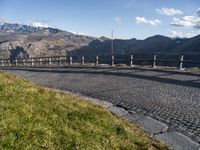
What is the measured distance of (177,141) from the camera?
7.53 meters

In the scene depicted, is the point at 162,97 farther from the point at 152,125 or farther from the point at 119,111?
the point at 152,125

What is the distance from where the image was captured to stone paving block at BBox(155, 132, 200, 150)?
7133 millimetres

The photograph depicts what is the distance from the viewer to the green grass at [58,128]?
6180 mm

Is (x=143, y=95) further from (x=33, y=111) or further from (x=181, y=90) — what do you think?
(x=33, y=111)

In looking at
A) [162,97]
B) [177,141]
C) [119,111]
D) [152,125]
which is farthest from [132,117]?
[162,97]

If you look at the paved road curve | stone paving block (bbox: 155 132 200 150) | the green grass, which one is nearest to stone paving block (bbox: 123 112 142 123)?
the paved road curve

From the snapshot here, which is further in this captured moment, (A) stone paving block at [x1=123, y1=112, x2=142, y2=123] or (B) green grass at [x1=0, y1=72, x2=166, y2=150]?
(A) stone paving block at [x1=123, y1=112, x2=142, y2=123]

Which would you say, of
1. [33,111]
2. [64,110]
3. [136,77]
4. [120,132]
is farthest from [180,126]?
[136,77]

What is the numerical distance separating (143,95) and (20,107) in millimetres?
7314

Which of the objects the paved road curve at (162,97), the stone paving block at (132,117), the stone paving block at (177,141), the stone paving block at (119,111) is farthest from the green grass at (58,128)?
the paved road curve at (162,97)

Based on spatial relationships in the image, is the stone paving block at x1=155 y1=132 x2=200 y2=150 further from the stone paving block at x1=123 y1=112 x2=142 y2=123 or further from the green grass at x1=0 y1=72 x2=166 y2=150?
the stone paving block at x1=123 y1=112 x2=142 y2=123

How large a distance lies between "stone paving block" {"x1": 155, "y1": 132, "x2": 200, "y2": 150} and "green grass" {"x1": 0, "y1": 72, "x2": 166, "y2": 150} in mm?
341

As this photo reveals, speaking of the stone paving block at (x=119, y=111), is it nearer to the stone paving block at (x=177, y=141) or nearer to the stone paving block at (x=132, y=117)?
the stone paving block at (x=132, y=117)

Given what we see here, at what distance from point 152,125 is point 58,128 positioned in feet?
9.67
